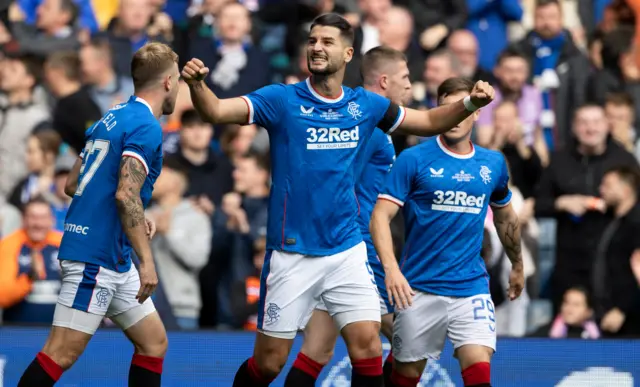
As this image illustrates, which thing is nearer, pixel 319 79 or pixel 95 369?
pixel 319 79

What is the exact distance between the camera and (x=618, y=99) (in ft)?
42.1

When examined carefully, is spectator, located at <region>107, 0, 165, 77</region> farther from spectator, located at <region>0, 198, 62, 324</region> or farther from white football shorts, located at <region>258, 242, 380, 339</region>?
white football shorts, located at <region>258, 242, 380, 339</region>

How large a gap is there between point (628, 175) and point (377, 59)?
142 inches

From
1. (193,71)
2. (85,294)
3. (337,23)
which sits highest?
(337,23)

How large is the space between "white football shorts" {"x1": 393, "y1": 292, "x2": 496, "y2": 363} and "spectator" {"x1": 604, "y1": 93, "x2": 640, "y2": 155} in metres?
4.85

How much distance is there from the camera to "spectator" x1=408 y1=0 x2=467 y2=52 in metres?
13.7

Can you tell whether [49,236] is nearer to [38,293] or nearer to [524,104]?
[38,293]

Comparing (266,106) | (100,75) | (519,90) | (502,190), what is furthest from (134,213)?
(519,90)

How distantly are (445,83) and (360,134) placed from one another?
982 millimetres

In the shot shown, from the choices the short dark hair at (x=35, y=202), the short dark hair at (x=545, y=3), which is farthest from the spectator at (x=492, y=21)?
the short dark hair at (x=35, y=202)

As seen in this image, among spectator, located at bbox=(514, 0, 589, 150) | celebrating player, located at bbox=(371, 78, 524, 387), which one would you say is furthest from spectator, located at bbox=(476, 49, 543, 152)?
celebrating player, located at bbox=(371, 78, 524, 387)

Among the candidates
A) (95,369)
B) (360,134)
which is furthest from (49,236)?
(360,134)

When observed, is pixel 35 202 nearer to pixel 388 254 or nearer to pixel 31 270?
pixel 31 270

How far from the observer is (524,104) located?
13.0 m
